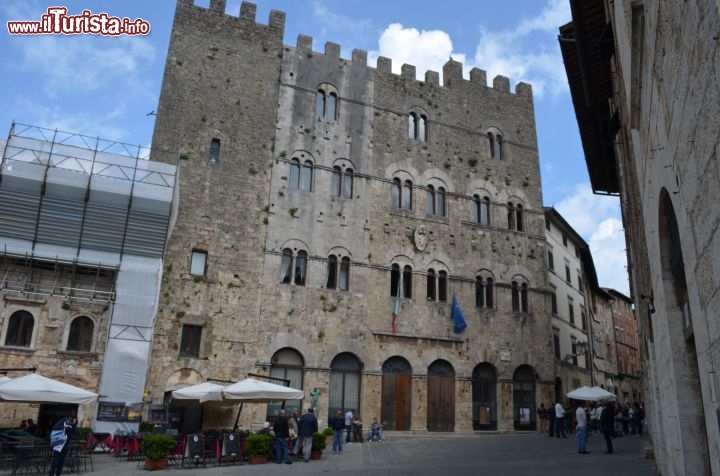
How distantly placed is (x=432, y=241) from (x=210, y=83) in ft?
37.3

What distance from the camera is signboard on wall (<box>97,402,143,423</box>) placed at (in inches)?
699

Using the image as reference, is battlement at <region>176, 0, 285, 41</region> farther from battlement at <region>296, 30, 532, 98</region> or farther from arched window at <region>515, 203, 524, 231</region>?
arched window at <region>515, 203, 524, 231</region>

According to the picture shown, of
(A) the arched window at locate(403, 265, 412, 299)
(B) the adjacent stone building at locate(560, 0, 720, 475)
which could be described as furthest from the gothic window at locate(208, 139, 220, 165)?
(B) the adjacent stone building at locate(560, 0, 720, 475)

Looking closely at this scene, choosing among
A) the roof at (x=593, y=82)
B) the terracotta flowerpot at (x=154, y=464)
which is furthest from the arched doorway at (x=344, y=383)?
the roof at (x=593, y=82)

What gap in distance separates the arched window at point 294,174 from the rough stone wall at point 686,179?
1834 cm

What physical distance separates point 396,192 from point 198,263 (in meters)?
9.07

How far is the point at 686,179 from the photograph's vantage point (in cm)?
381

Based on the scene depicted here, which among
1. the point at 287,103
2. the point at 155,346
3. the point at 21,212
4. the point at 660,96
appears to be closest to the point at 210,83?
the point at 287,103

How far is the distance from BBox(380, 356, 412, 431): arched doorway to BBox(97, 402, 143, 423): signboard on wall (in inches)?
353

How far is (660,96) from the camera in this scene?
14.8ft

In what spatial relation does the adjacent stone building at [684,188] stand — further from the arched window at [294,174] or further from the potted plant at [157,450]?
the arched window at [294,174]

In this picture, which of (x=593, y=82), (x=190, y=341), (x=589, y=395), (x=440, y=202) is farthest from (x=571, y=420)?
(x=593, y=82)

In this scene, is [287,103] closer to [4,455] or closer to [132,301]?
[132,301]

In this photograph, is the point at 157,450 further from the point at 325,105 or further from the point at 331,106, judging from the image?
the point at 331,106
